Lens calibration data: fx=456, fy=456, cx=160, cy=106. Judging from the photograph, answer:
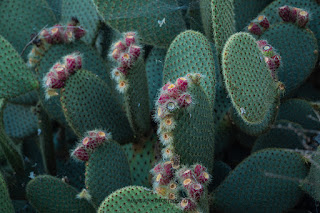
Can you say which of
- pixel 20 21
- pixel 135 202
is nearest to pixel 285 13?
pixel 135 202

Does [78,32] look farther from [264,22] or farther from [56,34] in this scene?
[264,22]

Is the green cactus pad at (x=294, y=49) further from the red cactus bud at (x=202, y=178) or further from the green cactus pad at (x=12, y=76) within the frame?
the green cactus pad at (x=12, y=76)

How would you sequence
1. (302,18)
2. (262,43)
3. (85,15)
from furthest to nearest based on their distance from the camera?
1. (85,15)
2. (302,18)
3. (262,43)

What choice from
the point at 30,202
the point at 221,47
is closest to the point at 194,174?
the point at 221,47

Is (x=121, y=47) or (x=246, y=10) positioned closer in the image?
(x=121, y=47)

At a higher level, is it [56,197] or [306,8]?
[306,8]

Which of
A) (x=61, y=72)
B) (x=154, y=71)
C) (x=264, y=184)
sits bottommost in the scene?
(x=264, y=184)

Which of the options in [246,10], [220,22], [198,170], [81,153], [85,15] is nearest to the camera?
[198,170]
